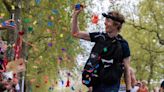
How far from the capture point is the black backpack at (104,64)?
5172mm

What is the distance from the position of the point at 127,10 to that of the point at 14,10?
18.4 m

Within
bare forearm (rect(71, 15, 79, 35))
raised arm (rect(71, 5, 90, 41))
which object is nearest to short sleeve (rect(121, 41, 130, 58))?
raised arm (rect(71, 5, 90, 41))

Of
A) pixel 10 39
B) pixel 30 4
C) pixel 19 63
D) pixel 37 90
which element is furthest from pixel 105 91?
pixel 37 90

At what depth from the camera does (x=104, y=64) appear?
5.20m

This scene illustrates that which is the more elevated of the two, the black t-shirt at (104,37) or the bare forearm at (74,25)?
the bare forearm at (74,25)

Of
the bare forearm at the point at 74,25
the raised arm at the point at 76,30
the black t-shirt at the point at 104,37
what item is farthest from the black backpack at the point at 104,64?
the bare forearm at the point at 74,25

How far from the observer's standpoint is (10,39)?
53.3 feet

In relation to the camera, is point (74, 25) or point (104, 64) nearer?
point (104, 64)

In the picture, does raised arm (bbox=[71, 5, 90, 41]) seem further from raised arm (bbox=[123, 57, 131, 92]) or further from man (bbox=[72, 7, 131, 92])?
raised arm (bbox=[123, 57, 131, 92])

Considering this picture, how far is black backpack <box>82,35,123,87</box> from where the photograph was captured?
17.0 ft

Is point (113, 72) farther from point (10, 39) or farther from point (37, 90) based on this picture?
point (37, 90)

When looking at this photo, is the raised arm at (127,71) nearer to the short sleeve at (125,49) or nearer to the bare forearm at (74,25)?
the short sleeve at (125,49)

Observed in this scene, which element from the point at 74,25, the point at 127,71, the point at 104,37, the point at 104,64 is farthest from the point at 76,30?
the point at 127,71

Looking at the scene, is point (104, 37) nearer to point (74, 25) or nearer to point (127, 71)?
point (74, 25)
